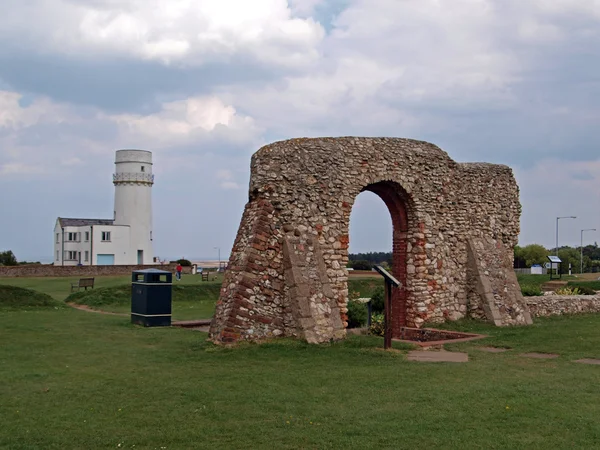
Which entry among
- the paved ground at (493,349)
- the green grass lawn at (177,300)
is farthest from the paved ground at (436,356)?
the green grass lawn at (177,300)

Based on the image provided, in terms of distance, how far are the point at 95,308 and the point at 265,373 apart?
45.8 feet

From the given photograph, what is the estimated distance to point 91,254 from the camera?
186 feet

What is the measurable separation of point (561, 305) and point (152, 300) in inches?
460

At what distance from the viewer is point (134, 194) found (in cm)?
5741

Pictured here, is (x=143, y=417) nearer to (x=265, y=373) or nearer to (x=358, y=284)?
(x=265, y=373)

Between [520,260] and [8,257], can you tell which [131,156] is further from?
[520,260]

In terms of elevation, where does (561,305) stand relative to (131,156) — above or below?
below

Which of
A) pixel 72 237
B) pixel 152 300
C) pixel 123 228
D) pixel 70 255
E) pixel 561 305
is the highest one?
pixel 123 228

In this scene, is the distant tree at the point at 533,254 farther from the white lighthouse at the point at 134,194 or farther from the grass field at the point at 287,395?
the grass field at the point at 287,395

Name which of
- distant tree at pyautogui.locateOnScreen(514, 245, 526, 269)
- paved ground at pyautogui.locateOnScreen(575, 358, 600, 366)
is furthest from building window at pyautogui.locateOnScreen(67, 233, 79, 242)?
paved ground at pyautogui.locateOnScreen(575, 358, 600, 366)

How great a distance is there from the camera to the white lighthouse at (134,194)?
57.1 meters

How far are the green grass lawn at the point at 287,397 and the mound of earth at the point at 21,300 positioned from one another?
27.3 ft

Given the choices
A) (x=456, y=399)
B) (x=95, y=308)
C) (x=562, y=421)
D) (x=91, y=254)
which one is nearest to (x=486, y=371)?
(x=456, y=399)

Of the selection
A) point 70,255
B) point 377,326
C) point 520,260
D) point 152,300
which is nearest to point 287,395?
point 377,326
